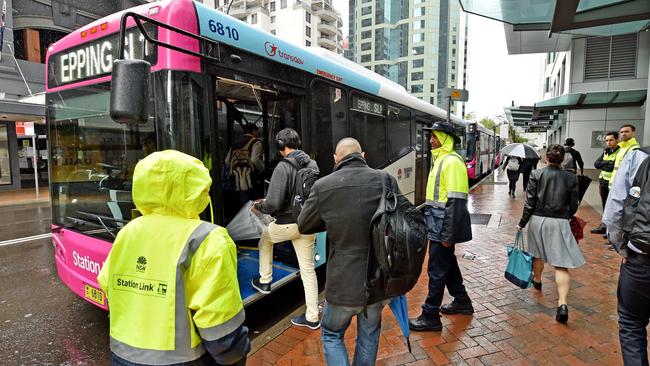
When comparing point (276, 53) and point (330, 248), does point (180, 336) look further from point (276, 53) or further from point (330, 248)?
point (276, 53)

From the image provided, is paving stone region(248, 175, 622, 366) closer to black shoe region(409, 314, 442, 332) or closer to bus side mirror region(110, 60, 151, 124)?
black shoe region(409, 314, 442, 332)

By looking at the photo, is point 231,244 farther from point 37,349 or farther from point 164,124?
point 37,349

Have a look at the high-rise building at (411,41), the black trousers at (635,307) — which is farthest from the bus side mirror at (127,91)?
the high-rise building at (411,41)

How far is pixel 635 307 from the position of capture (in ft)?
8.36

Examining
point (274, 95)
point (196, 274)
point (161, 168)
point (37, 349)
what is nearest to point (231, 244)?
point (196, 274)

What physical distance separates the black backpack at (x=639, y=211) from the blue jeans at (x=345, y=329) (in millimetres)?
1580

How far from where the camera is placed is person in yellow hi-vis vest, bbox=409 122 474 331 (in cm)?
368

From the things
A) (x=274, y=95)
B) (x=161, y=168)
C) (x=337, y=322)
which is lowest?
(x=337, y=322)

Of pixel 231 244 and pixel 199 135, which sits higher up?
pixel 199 135

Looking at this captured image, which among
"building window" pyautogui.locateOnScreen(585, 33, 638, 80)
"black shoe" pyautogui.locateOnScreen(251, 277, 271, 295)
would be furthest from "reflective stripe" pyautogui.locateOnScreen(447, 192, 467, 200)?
"building window" pyautogui.locateOnScreen(585, 33, 638, 80)

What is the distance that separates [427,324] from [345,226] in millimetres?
1979

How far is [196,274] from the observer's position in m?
1.62

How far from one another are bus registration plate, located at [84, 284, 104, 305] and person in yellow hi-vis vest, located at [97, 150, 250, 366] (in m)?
2.18

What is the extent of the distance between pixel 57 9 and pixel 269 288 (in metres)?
20.7
